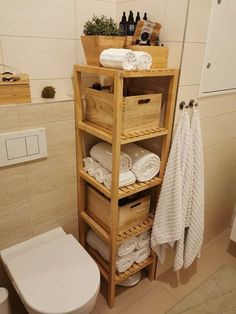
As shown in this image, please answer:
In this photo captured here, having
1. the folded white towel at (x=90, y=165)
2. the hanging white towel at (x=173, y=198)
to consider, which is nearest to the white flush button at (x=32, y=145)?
the folded white towel at (x=90, y=165)

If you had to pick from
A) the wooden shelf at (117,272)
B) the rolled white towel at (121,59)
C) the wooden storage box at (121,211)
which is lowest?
the wooden shelf at (117,272)

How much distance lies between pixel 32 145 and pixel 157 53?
0.76 metres

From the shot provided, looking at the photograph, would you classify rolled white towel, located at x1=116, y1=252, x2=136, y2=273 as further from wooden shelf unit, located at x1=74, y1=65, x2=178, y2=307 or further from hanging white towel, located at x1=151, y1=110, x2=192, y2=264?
hanging white towel, located at x1=151, y1=110, x2=192, y2=264

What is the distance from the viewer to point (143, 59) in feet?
3.41

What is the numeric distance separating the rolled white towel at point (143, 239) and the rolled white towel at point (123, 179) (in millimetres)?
438

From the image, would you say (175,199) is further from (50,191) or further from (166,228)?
(50,191)

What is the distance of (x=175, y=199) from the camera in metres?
1.31

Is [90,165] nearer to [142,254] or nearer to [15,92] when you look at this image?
[15,92]

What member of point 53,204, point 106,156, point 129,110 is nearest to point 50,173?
point 53,204

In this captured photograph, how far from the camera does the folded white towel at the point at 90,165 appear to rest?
1393 mm

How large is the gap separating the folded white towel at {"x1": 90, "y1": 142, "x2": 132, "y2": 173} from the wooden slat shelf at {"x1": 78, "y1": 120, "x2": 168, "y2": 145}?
0.46 ft

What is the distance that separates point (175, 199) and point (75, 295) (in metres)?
0.67

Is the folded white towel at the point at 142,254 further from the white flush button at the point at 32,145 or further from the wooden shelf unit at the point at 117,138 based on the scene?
the white flush button at the point at 32,145

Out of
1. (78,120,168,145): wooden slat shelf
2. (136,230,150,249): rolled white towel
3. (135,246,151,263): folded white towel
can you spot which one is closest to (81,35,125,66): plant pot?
(78,120,168,145): wooden slat shelf
